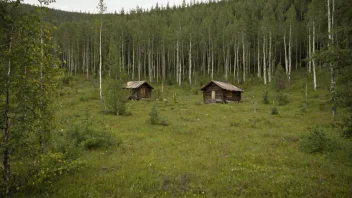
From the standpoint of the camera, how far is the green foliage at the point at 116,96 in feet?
80.7

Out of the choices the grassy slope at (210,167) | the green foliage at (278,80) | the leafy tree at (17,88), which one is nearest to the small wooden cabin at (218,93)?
the green foliage at (278,80)

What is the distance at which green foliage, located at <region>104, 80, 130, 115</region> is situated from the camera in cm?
2459

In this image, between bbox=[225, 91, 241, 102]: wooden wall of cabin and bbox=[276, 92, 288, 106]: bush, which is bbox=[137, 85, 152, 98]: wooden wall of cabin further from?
bbox=[276, 92, 288, 106]: bush

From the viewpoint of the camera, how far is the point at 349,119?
8398 millimetres

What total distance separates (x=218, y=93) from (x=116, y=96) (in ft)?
68.1

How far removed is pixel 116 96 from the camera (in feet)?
82.6

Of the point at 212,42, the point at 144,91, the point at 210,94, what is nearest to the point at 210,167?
the point at 210,94

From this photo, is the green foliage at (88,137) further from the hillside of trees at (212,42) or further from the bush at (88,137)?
the hillside of trees at (212,42)

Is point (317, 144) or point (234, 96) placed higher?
point (234, 96)

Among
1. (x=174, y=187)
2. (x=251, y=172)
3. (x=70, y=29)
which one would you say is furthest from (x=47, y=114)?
(x=70, y=29)

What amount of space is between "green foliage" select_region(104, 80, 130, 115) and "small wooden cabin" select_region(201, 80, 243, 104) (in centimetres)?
1876

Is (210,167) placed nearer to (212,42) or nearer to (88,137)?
(88,137)

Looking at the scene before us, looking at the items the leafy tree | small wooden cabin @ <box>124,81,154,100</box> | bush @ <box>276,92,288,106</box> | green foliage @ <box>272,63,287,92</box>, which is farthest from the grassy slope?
small wooden cabin @ <box>124,81,154,100</box>

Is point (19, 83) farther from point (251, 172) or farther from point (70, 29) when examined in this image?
point (70, 29)
